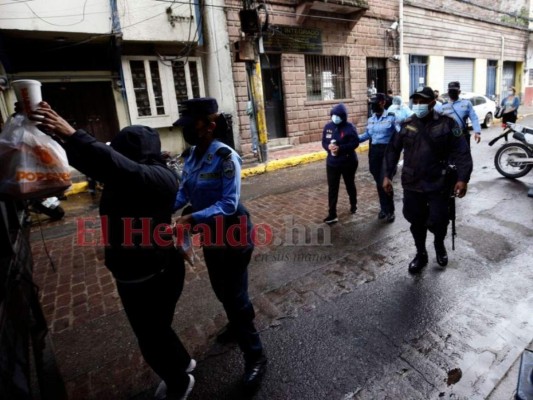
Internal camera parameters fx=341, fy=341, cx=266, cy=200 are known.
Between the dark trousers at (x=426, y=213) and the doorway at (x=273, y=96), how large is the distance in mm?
8697

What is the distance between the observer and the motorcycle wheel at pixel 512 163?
6.68 metres

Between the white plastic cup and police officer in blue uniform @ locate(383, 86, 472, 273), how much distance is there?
10.2 feet

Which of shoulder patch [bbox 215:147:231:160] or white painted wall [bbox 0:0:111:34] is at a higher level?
white painted wall [bbox 0:0:111:34]

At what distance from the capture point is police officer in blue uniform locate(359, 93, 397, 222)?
4.94 meters

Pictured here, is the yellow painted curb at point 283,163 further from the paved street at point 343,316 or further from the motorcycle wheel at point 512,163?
the motorcycle wheel at point 512,163

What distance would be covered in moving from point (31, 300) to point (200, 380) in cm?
143

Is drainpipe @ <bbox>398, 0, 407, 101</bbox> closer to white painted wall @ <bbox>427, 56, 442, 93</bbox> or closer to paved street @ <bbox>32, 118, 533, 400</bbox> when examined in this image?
white painted wall @ <bbox>427, 56, 442, 93</bbox>

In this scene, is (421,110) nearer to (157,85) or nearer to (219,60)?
(219,60)

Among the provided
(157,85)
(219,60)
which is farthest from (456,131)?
(157,85)

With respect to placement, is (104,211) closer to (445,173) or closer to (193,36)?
(445,173)

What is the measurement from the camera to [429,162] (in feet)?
10.8

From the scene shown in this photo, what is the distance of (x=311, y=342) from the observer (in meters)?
2.67

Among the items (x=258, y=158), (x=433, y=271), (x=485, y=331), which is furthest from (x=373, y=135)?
(x=258, y=158)

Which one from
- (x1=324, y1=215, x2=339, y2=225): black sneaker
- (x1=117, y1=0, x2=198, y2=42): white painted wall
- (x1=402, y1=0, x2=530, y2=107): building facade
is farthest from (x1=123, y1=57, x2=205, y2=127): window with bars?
(x1=402, y1=0, x2=530, y2=107): building facade
